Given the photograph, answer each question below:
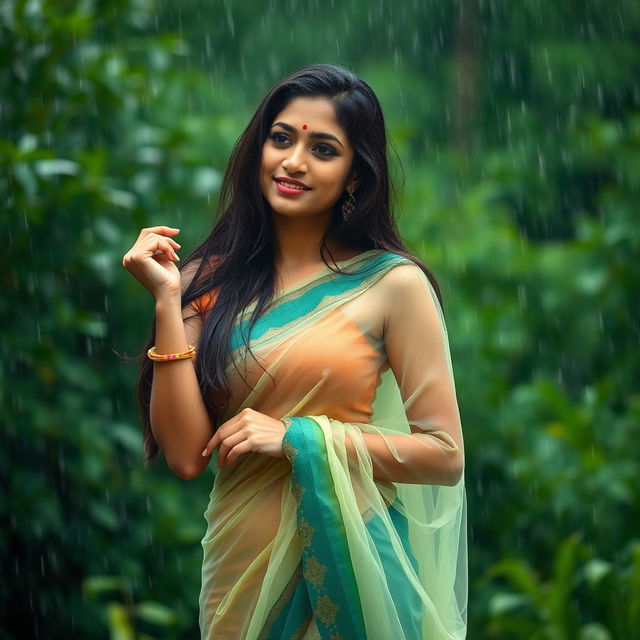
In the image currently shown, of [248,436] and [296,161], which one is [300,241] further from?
[248,436]

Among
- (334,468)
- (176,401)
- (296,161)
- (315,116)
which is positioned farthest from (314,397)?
(315,116)

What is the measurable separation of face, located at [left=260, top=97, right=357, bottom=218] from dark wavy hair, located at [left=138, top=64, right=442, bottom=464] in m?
0.03

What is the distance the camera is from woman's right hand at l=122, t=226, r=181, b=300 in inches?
92.5

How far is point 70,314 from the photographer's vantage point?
170 inches

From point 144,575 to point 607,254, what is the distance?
10.4 feet

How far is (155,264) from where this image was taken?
235 centimetres

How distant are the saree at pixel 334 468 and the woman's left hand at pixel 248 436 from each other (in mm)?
25

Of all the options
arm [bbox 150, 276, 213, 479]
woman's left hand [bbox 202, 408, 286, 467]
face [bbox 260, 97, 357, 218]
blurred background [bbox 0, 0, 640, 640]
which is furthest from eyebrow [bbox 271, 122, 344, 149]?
blurred background [bbox 0, 0, 640, 640]

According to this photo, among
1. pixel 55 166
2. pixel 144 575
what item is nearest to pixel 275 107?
pixel 55 166

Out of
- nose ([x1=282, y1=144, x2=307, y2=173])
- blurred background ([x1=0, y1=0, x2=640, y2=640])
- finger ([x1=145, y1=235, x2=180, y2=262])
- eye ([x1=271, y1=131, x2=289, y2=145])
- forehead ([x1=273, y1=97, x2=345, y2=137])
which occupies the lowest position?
blurred background ([x1=0, y1=0, x2=640, y2=640])

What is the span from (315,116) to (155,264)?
468mm

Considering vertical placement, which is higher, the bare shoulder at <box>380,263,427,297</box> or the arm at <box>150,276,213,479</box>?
the bare shoulder at <box>380,263,427,297</box>

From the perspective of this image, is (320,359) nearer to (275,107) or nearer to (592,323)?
(275,107)

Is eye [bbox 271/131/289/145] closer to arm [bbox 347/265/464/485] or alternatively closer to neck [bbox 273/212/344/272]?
neck [bbox 273/212/344/272]
